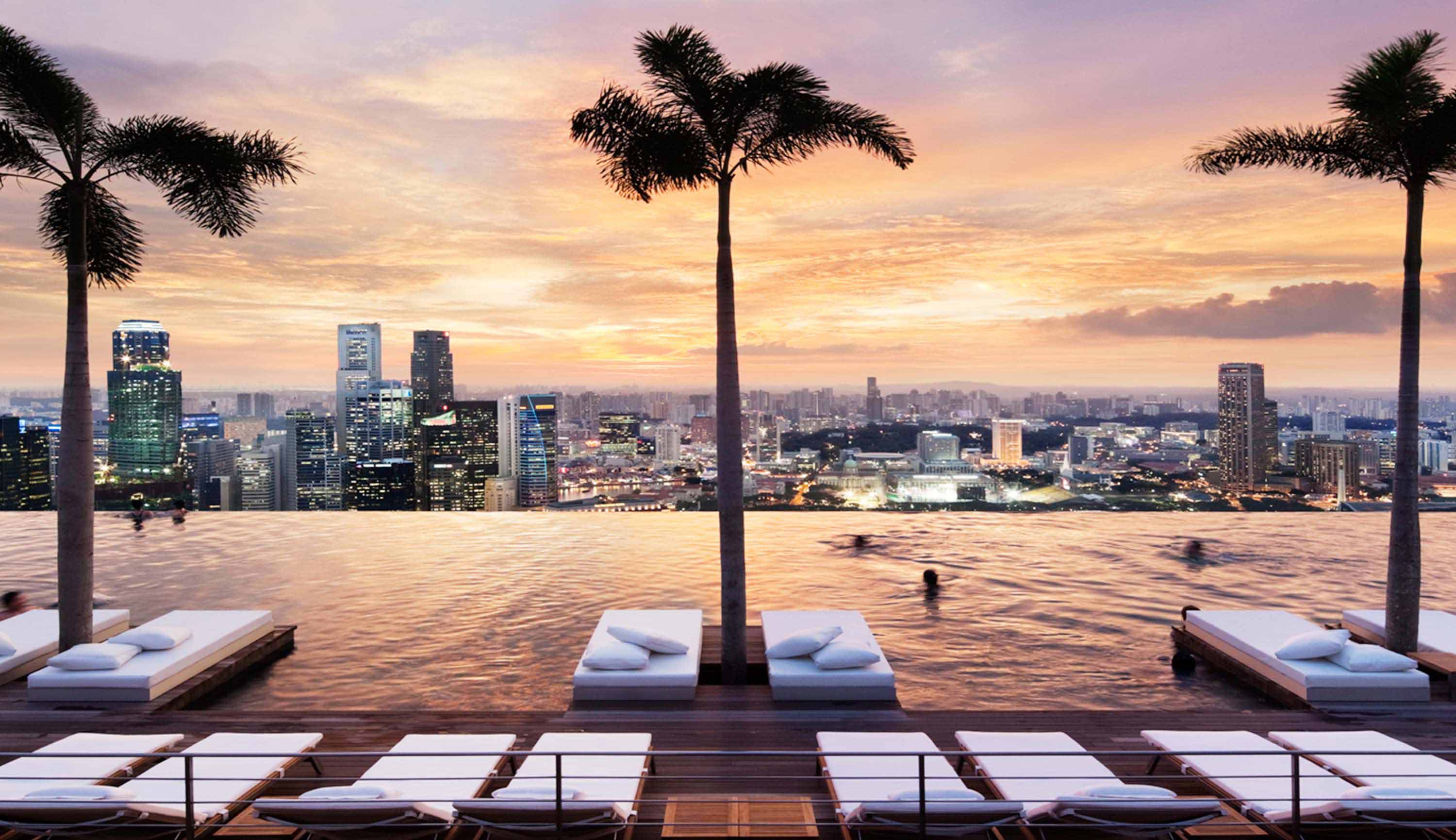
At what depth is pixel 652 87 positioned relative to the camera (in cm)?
747

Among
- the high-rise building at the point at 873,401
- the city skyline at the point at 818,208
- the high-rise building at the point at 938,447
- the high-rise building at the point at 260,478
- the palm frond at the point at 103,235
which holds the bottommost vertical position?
the high-rise building at the point at 260,478

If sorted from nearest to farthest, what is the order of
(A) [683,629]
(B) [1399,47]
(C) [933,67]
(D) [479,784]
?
1. (D) [479,784]
2. (B) [1399,47]
3. (A) [683,629]
4. (C) [933,67]

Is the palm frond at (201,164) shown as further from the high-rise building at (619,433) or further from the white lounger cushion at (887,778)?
the high-rise building at (619,433)

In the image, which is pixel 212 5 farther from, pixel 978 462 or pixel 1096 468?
pixel 1096 468

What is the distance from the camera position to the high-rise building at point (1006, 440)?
936 inches

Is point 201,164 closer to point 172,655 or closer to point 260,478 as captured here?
point 172,655

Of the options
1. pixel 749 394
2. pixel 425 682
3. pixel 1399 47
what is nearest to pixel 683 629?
pixel 425 682

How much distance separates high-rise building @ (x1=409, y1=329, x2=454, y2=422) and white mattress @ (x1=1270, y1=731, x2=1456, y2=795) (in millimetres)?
37493

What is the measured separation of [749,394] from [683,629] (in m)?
19.2

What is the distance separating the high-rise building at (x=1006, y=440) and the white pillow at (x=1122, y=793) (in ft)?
64.4

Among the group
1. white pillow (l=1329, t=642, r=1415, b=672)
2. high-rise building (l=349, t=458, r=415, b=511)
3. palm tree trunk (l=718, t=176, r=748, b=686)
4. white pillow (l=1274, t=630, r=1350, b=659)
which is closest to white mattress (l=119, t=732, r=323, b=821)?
palm tree trunk (l=718, t=176, r=748, b=686)

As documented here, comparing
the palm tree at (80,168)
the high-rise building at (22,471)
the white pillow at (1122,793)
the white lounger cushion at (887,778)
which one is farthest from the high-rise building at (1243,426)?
the high-rise building at (22,471)

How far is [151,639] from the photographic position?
7.59 meters

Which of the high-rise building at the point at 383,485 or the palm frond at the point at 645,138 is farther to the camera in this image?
the high-rise building at the point at 383,485
